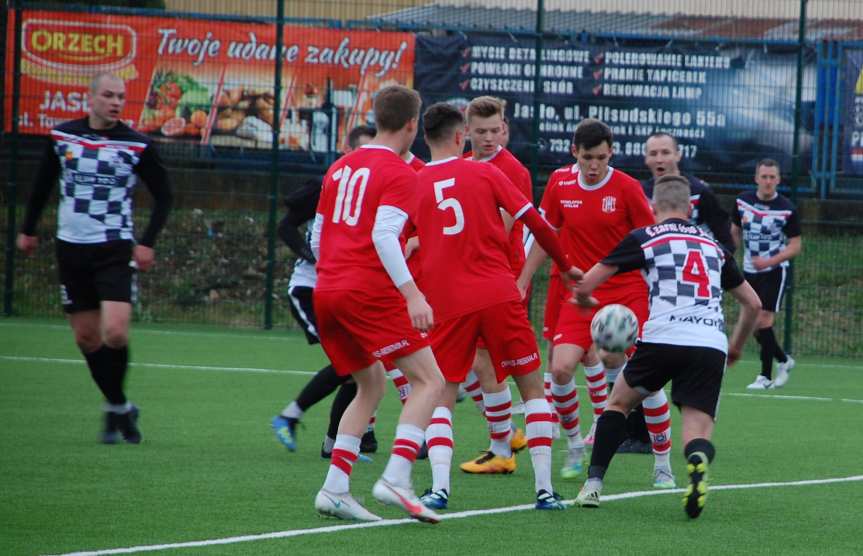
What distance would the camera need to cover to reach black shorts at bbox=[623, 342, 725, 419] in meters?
6.72

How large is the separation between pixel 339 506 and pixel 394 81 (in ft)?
36.6

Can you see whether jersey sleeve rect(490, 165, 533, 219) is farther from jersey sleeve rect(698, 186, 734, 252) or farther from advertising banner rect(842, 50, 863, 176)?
advertising banner rect(842, 50, 863, 176)

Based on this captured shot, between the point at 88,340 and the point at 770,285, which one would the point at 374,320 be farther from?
the point at 770,285

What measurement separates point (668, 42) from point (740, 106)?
3.62 feet

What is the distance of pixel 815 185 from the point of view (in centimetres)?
1644

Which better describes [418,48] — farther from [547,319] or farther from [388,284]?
[388,284]

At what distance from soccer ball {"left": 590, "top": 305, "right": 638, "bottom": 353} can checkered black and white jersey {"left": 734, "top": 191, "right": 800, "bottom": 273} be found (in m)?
6.82

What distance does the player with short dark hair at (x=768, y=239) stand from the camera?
13555mm

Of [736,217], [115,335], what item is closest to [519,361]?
[115,335]

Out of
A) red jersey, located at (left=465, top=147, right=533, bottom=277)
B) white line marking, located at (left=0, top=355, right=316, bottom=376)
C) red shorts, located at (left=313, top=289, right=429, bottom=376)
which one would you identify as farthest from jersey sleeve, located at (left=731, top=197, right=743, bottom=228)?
red shorts, located at (left=313, top=289, right=429, bottom=376)

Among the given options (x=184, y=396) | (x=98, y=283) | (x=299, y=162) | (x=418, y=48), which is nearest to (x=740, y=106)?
(x=418, y=48)

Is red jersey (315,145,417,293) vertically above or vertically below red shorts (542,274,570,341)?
above

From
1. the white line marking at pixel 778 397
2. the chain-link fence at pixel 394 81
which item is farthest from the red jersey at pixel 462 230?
the chain-link fence at pixel 394 81

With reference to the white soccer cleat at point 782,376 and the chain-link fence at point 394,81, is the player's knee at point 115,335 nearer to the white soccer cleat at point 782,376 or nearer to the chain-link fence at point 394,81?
the white soccer cleat at point 782,376
